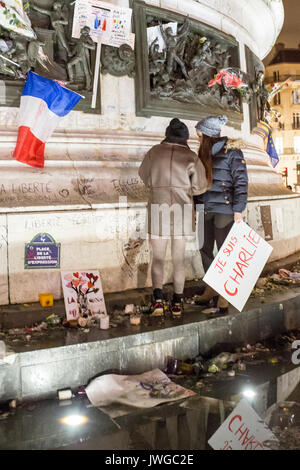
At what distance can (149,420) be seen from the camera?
3.50 metres

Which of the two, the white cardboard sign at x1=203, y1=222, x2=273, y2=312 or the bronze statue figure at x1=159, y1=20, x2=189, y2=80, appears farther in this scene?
the bronze statue figure at x1=159, y1=20, x2=189, y2=80

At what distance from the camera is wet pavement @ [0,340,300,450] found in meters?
3.17

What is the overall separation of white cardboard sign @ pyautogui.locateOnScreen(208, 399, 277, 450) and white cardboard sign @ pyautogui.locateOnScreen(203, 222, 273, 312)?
1626mm

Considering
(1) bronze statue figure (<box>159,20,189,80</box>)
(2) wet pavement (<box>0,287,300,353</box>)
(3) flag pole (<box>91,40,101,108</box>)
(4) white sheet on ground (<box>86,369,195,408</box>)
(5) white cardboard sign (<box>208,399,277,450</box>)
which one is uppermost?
(1) bronze statue figure (<box>159,20,189,80</box>)

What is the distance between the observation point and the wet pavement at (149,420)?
125 inches

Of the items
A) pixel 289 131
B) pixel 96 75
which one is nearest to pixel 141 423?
pixel 96 75

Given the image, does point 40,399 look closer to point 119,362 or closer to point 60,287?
point 119,362

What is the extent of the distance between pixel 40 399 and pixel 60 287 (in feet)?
5.48

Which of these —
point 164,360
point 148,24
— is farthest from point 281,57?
point 164,360

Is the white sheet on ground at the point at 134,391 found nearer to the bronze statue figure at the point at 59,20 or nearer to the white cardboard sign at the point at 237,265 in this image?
the white cardboard sign at the point at 237,265

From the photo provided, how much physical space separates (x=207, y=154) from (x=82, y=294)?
2063 mm

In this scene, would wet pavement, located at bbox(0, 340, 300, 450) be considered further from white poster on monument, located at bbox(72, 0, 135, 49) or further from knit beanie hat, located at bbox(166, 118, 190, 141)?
white poster on monument, located at bbox(72, 0, 135, 49)

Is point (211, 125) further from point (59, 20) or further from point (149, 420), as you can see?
point (149, 420)

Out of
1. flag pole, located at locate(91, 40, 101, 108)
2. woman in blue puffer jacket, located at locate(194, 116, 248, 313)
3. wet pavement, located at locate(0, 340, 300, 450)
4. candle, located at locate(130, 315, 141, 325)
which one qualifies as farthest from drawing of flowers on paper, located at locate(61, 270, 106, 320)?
flag pole, located at locate(91, 40, 101, 108)
